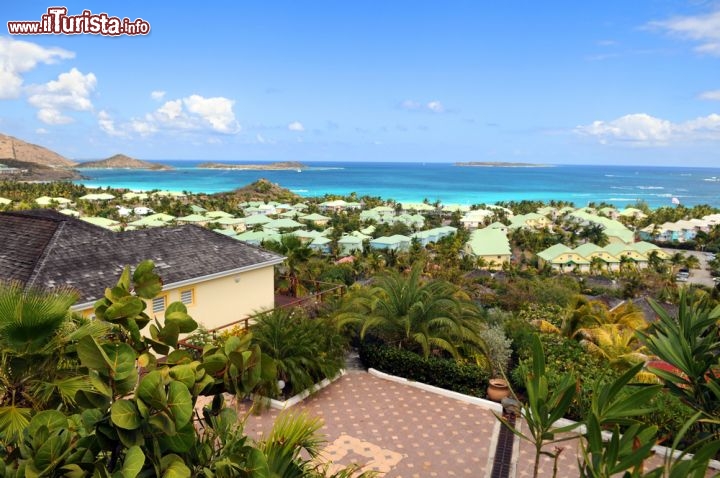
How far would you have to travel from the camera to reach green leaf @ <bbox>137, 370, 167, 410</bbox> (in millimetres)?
2854

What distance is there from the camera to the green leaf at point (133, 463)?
9.19 feet

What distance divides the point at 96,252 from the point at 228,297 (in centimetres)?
352

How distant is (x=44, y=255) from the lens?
11547mm

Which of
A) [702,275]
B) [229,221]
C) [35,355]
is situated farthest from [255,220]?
[35,355]

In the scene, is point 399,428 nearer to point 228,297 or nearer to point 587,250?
point 228,297

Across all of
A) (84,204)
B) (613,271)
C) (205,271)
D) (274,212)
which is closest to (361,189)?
(274,212)

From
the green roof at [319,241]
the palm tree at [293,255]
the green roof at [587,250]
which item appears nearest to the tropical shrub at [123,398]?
the palm tree at [293,255]

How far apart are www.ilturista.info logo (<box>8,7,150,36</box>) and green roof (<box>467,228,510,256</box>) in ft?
109

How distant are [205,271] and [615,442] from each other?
37.1 feet

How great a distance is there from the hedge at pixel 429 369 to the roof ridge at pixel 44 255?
756 cm

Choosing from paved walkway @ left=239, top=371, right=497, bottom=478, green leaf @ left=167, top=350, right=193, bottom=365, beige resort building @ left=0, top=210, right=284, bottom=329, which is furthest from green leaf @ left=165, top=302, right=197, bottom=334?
beige resort building @ left=0, top=210, right=284, bottom=329

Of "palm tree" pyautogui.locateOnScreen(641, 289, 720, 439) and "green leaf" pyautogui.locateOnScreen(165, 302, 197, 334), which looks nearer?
"green leaf" pyautogui.locateOnScreen(165, 302, 197, 334)

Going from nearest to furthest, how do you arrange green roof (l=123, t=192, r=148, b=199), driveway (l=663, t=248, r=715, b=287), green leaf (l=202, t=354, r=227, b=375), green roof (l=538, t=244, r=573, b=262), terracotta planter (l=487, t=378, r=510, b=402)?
1. green leaf (l=202, t=354, r=227, b=375)
2. terracotta planter (l=487, t=378, r=510, b=402)
3. driveway (l=663, t=248, r=715, b=287)
4. green roof (l=538, t=244, r=573, b=262)
5. green roof (l=123, t=192, r=148, b=199)

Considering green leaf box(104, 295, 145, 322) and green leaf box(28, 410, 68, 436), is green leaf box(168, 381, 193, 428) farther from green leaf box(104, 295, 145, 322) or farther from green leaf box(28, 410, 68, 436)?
green leaf box(104, 295, 145, 322)
